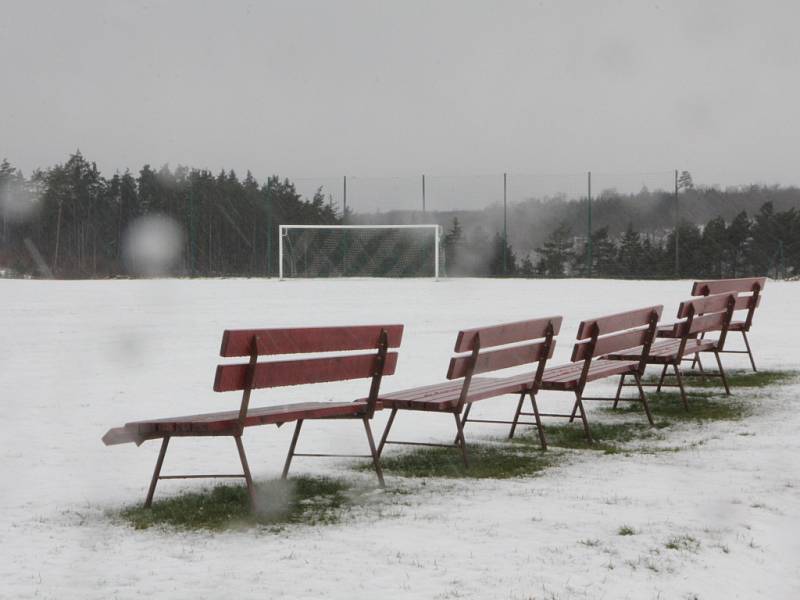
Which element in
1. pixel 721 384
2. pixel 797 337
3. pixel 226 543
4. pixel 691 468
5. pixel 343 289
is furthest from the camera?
pixel 343 289

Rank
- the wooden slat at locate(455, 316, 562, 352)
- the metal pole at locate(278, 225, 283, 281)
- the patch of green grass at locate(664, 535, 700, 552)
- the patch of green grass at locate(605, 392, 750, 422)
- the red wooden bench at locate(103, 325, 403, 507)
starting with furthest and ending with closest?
the metal pole at locate(278, 225, 283, 281), the patch of green grass at locate(605, 392, 750, 422), the wooden slat at locate(455, 316, 562, 352), the red wooden bench at locate(103, 325, 403, 507), the patch of green grass at locate(664, 535, 700, 552)

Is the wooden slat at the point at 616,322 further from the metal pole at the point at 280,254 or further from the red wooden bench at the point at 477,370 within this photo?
the metal pole at the point at 280,254

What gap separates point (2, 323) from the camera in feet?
57.7

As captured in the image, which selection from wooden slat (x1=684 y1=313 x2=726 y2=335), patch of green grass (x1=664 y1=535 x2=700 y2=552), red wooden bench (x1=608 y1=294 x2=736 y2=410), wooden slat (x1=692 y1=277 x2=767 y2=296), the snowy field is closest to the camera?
the snowy field

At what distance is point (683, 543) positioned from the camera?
454 cm

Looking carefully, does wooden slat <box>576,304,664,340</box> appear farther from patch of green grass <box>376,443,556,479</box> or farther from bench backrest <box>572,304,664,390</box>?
patch of green grass <box>376,443,556,479</box>

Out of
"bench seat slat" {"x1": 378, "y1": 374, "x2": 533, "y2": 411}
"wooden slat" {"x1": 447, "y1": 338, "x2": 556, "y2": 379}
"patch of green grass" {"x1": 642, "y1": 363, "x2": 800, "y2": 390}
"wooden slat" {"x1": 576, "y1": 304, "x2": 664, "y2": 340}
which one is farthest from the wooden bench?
"bench seat slat" {"x1": 378, "y1": 374, "x2": 533, "y2": 411}

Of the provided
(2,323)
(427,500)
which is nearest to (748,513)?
(427,500)

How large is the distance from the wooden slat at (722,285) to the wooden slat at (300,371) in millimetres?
5792

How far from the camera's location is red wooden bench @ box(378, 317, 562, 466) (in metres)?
5.97

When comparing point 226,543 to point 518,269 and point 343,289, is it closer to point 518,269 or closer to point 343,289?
point 343,289

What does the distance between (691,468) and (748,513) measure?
3.49ft

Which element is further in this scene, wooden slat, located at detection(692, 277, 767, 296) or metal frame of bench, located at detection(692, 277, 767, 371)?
wooden slat, located at detection(692, 277, 767, 296)

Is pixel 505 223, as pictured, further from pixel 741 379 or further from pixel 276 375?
pixel 276 375
